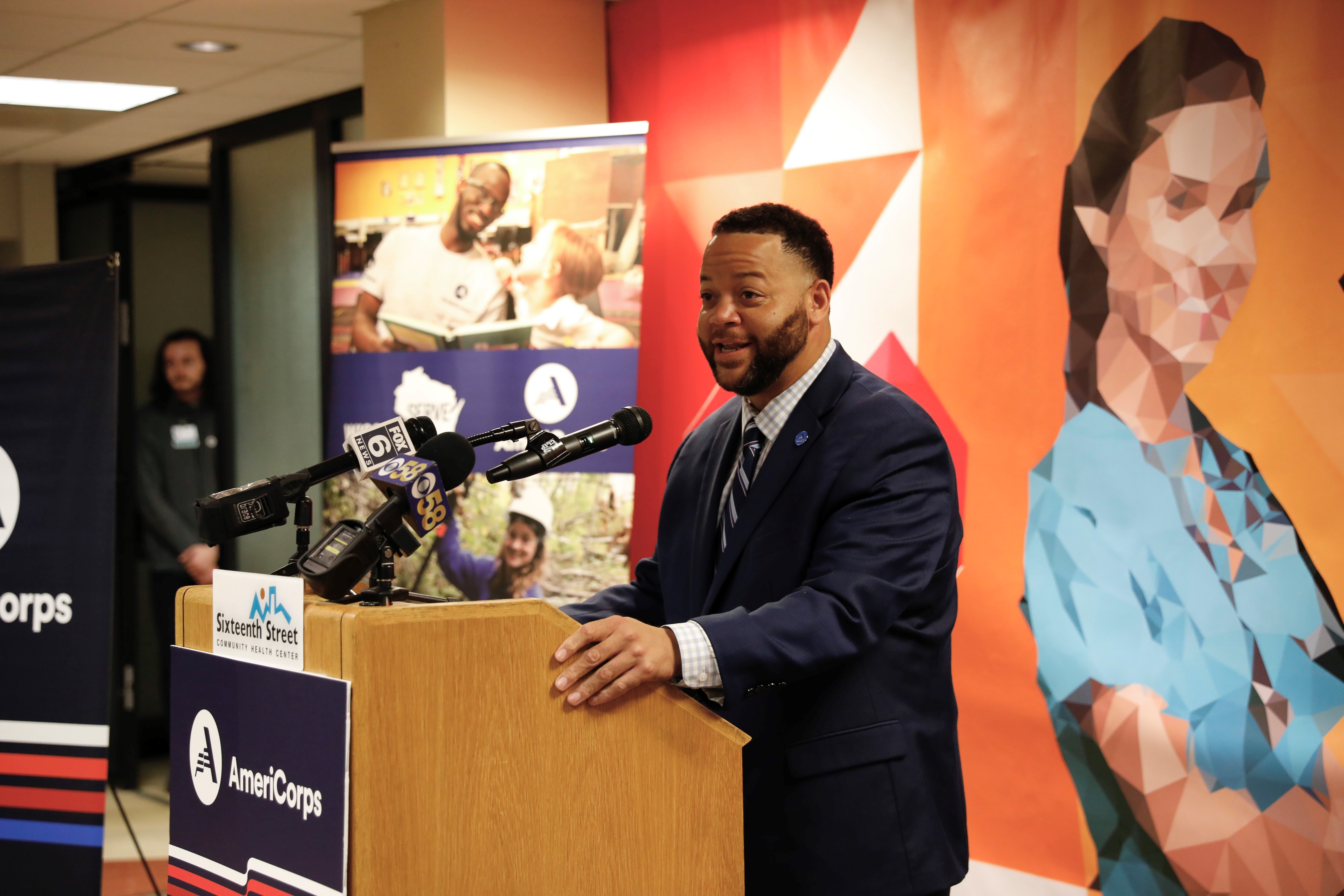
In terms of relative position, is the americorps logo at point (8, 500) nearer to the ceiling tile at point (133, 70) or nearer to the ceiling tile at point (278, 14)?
the ceiling tile at point (278, 14)

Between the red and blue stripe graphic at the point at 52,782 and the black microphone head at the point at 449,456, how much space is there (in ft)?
5.95

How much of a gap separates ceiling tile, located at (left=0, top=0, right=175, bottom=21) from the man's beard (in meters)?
3.31

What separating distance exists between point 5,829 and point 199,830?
1.76m

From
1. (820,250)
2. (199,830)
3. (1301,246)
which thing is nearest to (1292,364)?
(1301,246)

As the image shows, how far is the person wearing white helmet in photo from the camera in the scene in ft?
12.5

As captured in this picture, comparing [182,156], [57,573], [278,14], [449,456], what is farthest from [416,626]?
[182,156]

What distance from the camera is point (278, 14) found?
434 centimetres

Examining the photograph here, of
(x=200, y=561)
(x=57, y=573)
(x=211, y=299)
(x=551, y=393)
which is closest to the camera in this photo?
(x=57, y=573)

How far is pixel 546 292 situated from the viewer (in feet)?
12.6

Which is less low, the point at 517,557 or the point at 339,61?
the point at 339,61

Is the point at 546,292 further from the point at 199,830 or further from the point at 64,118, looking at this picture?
the point at 64,118

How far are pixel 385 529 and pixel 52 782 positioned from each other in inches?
78.8

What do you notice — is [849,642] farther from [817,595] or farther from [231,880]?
[231,880]

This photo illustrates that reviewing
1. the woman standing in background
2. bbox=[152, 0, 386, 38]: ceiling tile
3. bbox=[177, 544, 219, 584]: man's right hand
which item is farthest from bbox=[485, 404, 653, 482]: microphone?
the woman standing in background
